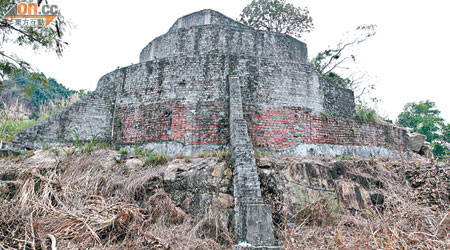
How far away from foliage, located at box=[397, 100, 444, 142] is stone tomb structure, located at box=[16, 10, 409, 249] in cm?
1271

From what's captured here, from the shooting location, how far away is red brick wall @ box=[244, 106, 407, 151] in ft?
27.0

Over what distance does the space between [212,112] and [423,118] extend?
65.8 ft

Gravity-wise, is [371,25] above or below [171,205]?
above

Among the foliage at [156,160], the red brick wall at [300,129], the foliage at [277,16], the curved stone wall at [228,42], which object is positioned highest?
the foliage at [277,16]

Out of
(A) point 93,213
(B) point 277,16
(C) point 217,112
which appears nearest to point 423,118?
(B) point 277,16

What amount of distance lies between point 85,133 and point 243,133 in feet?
17.6

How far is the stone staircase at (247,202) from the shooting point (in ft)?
17.1

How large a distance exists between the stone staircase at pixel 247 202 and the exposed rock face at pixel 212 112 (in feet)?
4.21

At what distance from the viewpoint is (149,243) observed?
198 inches

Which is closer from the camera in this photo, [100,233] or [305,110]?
[100,233]

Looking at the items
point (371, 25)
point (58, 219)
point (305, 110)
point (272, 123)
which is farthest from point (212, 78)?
point (371, 25)

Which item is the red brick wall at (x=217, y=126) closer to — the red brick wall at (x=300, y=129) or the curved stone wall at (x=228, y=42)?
the red brick wall at (x=300, y=129)

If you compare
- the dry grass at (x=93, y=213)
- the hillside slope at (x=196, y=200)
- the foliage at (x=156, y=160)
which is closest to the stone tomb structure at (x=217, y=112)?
the foliage at (x=156, y=160)

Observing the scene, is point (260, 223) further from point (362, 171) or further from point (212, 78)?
point (212, 78)
